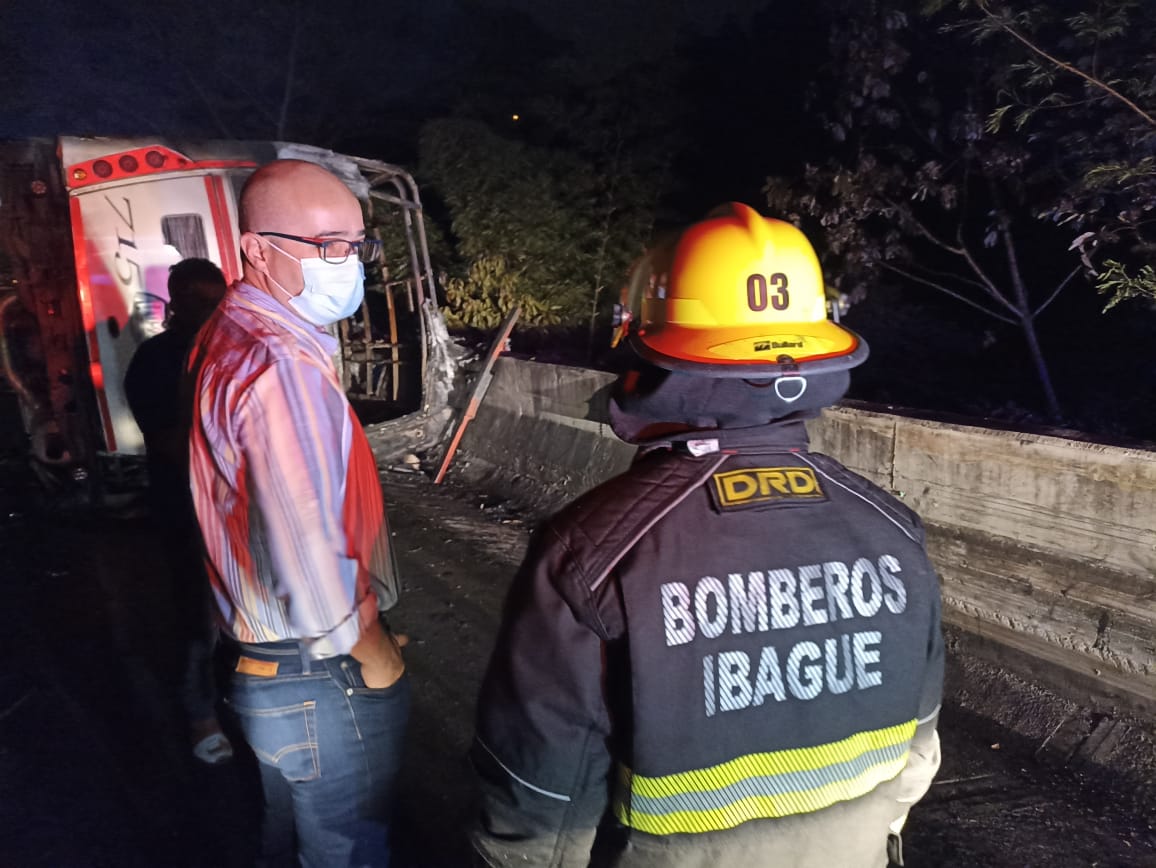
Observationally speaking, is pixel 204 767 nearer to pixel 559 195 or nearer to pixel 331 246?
pixel 331 246

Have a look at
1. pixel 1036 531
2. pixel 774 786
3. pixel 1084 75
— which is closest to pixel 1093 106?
pixel 1084 75

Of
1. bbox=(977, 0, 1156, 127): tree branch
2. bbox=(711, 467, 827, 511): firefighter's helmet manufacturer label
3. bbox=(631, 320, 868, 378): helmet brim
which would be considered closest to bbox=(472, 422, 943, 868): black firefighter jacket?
bbox=(711, 467, 827, 511): firefighter's helmet manufacturer label

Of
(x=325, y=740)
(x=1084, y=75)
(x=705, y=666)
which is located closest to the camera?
(x=705, y=666)

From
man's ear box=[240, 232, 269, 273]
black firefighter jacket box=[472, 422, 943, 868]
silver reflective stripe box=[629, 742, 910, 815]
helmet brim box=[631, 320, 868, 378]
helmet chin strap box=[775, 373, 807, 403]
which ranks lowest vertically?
silver reflective stripe box=[629, 742, 910, 815]

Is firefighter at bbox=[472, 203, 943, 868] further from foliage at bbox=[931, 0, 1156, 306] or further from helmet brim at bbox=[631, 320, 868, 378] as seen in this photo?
foliage at bbox=[931, 0, 1156, 306]

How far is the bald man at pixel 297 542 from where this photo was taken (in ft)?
6.42

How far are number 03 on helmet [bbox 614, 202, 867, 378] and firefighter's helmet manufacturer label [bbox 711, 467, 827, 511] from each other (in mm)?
213

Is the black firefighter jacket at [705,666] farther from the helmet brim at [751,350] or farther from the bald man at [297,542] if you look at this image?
Answer: the bald man at [297,542]

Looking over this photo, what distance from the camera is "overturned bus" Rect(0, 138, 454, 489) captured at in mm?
6281

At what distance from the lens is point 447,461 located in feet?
26.4

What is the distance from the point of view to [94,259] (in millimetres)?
6328

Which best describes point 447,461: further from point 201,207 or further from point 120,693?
point 120,693

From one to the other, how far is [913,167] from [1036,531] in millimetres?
4194

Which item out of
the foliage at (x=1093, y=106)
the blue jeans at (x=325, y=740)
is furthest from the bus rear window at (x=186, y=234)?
the foliage at (x=1093, y=106)
